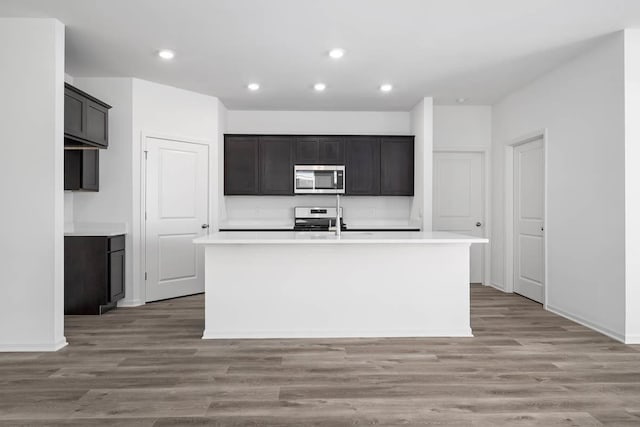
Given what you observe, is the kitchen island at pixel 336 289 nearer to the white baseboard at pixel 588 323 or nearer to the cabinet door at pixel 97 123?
the white baseboard at pixel 588 323

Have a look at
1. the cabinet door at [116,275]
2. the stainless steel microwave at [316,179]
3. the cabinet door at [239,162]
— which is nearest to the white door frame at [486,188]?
the stainless steel microwave at [316,179]

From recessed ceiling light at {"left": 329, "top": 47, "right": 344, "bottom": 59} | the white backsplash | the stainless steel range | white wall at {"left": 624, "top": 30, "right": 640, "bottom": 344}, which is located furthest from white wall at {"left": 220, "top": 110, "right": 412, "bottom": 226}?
white wall at {"left": 624, "top": 30, "right": 640, "bottom": 344}

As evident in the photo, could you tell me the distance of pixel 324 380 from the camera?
2.89 m

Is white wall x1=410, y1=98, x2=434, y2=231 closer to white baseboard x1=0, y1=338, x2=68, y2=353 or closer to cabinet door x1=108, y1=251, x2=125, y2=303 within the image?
cabinet door x1=108, y1=251, x2=125, y2=303

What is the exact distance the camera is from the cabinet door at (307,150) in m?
6.45

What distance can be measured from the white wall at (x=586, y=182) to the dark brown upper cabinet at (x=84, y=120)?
4.77 m

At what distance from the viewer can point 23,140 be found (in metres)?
3.49

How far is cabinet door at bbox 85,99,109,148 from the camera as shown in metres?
4.43

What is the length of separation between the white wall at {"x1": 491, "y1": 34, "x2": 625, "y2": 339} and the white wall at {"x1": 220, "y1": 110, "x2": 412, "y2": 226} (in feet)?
7.00

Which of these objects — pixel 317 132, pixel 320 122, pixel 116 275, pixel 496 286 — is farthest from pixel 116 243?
pixel 496 286

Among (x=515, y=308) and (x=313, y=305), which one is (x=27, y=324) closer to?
(x=313, y=305)

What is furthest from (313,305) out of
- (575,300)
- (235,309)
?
(575,300)

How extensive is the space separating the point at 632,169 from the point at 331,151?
3.71 meters

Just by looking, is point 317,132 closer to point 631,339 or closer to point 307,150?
point 307,150
